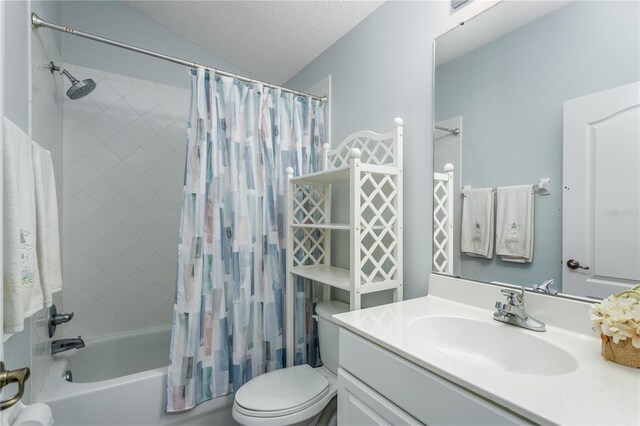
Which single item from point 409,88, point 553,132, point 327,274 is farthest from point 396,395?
point 409,88

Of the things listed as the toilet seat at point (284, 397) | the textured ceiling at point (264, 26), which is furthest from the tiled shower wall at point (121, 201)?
the toilet seat at point (284, 397)

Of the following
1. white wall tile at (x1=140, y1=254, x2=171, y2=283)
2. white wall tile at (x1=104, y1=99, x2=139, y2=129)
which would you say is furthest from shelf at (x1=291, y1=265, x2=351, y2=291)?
white wall tile at (x1=104, y1=99, x2=139, y2=129)

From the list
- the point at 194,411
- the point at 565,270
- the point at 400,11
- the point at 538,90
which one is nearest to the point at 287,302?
the point at 194,411

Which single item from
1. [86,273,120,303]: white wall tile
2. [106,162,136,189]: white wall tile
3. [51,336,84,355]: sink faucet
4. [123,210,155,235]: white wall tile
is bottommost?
[51,336,84,355]: sink faucet

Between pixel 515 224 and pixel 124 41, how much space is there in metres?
2.57

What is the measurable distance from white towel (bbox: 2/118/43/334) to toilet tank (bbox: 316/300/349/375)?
112 centimetres

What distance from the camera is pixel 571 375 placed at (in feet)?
2.13

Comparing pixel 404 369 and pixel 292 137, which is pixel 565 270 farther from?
pixel 292 137

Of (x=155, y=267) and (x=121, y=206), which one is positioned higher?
(x=121, y=206)

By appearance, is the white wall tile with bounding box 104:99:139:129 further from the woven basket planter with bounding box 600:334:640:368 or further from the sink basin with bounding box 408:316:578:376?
the woven basket planter with bounding box 600:334:640:368

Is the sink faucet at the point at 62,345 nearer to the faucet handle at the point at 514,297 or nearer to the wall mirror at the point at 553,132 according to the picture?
the wall mirror at the point at 553,132

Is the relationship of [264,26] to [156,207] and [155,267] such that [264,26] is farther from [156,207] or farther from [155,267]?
[155,267]

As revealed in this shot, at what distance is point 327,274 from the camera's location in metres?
1.58

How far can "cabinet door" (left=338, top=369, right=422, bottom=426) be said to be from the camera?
79 cm
